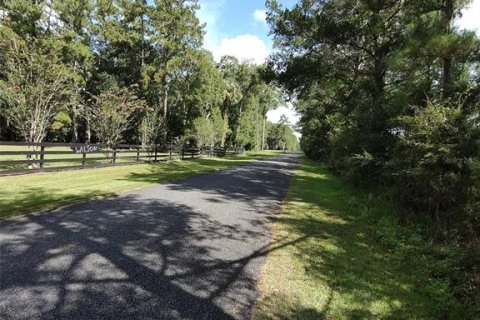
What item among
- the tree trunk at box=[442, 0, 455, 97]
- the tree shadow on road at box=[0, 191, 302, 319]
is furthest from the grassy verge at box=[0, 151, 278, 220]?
the tree trunk at box=[442, 0, 455, 97]

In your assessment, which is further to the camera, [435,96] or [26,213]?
[435,96]

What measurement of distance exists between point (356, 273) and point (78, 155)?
16.3 metres

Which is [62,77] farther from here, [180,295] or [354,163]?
[180,295]

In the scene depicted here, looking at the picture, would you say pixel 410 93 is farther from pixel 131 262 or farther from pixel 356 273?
pixel 131 262

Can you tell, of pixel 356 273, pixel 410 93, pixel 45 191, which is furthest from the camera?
pixel 410 93

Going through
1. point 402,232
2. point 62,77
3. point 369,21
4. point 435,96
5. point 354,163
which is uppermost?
point 369,21

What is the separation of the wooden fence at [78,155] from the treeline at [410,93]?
9.46 metres

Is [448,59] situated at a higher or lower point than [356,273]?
higher

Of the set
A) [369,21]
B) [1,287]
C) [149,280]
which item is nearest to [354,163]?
[369,21]

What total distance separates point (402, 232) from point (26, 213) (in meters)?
7.25

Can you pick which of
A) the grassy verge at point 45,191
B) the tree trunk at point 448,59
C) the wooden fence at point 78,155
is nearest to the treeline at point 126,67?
the wooden fence at point 78,155

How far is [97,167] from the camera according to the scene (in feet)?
55.0

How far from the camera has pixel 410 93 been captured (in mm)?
9797

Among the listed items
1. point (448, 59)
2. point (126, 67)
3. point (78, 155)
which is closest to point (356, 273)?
point (448, 59)
